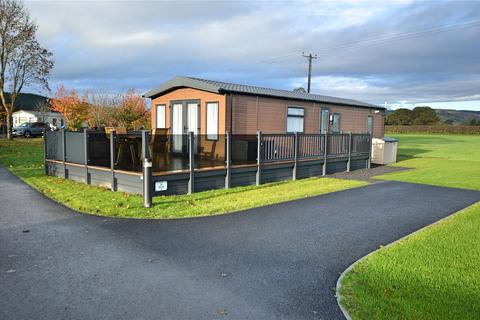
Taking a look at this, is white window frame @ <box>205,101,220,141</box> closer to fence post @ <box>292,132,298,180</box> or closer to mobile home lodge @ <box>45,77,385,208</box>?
mobile home lodge @ <box>45,77,385,208</box>

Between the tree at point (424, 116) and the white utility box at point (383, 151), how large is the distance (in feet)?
263

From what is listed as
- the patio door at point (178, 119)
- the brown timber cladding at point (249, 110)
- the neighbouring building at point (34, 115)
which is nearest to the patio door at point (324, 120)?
the brown timber cladding at point (249, 110)

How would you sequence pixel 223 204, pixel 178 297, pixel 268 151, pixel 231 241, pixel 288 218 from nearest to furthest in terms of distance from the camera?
1. pixel 178 297
2. pixel 231 241
3. pixel 288 218
4. pixel 223 204
5. pixel 268 151

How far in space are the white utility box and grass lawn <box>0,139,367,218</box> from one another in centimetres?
656

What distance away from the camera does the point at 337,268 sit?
440cm

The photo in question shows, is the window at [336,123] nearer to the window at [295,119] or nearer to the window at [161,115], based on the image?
the window at [295,119]

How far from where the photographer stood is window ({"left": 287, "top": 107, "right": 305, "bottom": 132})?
1582 cm

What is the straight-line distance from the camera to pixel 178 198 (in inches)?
327

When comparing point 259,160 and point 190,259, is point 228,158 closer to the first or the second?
point 259,160

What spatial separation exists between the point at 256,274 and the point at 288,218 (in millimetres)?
2692

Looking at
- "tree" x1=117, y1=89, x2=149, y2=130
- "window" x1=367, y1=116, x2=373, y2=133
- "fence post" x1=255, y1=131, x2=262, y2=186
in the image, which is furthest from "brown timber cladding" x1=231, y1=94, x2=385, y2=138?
"tree" x1=117, y1=89, x2=149, y2=130

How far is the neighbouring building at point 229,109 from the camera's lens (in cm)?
1332

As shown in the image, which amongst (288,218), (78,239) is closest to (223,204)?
(288,218)

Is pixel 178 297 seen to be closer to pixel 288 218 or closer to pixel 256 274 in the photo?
pixel 256 274
